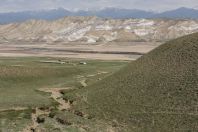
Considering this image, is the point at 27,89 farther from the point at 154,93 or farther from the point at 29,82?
the point at 154,93

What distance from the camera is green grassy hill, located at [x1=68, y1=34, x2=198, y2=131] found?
A: 53.4 m

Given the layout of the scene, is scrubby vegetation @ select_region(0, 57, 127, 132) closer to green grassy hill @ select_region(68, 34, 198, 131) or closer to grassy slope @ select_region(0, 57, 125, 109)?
grassy slope @ select_region(0, 57, 125, 109)

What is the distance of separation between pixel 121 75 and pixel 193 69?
14770 millimetres

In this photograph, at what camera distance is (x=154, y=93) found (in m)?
62.3

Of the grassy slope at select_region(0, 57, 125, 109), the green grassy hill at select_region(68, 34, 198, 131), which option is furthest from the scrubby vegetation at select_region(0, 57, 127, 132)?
the green grassy hill at select_region(68, 34, 198, 131)

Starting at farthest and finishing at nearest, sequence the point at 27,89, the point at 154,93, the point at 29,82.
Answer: the point at 29,82 < the point at 27,89 < the point at 154,93

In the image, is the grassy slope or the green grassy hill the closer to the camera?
the green grassy hill

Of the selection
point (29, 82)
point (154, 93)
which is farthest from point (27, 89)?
point (154, 93)

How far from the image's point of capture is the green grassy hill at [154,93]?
53.4 m

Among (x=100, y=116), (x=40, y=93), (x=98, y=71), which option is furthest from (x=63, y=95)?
(x=98, y=71)

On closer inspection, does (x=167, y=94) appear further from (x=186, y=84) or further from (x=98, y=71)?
(x=98, y=71)

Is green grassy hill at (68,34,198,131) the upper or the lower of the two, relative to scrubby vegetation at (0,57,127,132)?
upper

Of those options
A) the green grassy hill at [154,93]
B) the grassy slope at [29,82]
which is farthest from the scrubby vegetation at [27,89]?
the green grassy hill at [154,93]

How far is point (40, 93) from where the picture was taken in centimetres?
7538
